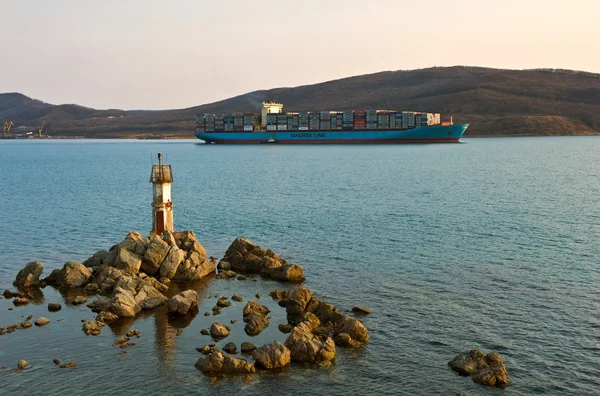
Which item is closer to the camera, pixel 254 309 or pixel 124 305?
pixel 124 305

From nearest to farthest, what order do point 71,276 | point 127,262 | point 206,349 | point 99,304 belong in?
1. point 206,349
2. point 99,304
3. point 71,276
4. point 127,262

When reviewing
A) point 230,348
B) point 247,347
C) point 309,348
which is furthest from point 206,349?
point 309,348

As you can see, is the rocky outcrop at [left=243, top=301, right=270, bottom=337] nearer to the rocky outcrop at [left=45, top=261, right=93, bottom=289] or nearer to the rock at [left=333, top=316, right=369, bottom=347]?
the rock at [left=333, top=316, right=369, bottom=347]

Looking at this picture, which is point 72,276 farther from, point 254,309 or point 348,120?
point 348,120

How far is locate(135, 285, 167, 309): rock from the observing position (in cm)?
2933

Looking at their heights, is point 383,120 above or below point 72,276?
above

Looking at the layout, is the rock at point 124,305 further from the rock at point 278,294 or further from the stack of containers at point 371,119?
the stack of containers at point 371,119

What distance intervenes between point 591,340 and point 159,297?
20619mm

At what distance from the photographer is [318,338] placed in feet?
80.0

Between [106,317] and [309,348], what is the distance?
10556mm

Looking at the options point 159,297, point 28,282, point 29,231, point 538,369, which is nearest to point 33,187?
point 29,231

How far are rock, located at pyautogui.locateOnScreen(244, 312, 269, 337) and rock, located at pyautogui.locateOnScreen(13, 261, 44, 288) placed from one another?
46.7 ft

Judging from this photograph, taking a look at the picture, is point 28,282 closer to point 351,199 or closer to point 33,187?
point 351,199

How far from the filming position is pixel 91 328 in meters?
26.1
